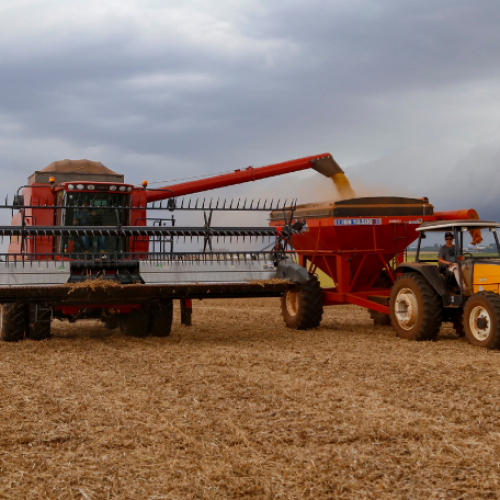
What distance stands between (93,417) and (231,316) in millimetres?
9550

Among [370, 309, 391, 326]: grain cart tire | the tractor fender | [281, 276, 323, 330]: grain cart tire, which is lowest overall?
[370, 309, 391, 326]: grain cart tire

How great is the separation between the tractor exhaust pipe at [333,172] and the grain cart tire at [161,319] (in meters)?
5.59

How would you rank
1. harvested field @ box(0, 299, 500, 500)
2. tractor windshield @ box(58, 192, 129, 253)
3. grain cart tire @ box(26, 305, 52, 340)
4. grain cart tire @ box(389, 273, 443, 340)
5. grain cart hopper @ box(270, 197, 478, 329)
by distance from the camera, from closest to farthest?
1. harvested field @ box(0, 299, 500, 500)
2. grain cart tire @ box(26, 305, 52, 340)
3. grain cart tire @ box(389, 273, 443, 340)
4. tractor windshield @ box(58, 192, 129, 253)
5. grain cart hopper @ box(270, 197, 478, 329)

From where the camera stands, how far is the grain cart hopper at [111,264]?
9.23 metres

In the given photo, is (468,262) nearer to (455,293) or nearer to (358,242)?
(455,293)

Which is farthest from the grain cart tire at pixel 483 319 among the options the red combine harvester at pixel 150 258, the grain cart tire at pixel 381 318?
the grain cart tire at pixel 381 318

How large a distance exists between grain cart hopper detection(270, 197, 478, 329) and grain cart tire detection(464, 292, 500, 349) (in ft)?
7.63

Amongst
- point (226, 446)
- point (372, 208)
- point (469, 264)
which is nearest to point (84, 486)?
point (226, 446)

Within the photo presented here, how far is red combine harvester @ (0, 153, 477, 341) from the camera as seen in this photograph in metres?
9.35

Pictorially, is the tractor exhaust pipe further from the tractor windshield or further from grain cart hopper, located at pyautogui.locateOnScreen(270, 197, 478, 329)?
the tractor windshield

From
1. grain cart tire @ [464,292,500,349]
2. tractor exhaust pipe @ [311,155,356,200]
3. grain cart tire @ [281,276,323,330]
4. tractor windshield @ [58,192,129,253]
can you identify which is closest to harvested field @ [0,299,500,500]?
grain cart tire @ [464,292,500,349]

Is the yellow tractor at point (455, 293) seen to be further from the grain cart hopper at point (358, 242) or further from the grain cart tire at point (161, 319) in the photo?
the grain cart tire at point (161, 319)

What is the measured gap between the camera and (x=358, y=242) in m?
12.1

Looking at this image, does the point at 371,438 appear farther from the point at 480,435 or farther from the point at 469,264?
the point at 469,264
